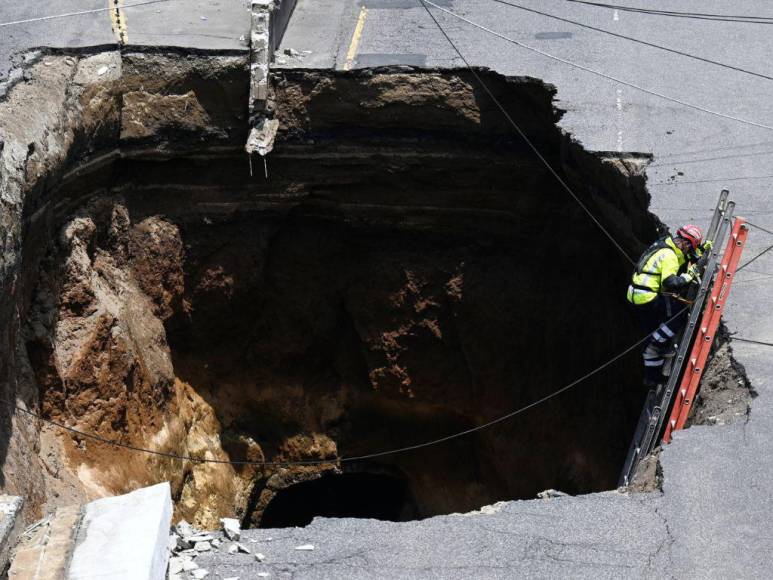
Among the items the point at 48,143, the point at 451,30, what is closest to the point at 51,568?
the point at 48,143

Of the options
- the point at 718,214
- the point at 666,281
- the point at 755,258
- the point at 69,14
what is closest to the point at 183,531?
the point at 666,281

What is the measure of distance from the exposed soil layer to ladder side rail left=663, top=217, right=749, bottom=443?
163 cm

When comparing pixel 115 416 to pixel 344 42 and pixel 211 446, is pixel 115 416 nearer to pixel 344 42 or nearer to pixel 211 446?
pixel 211 446

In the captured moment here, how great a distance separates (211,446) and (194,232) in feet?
10.4

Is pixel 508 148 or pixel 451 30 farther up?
pixel 451 30

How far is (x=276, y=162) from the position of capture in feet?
43.8

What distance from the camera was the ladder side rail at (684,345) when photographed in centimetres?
876

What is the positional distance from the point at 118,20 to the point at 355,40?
3123mm

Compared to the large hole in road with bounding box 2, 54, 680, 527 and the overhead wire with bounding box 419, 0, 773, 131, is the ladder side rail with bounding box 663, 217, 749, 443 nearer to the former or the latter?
the large hole in road with bounding box 2, 54, 680, 527

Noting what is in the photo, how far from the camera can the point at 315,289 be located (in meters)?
14.8

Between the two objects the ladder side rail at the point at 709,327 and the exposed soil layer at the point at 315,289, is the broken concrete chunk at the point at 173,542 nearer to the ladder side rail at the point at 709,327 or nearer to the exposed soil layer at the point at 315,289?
the exposed soil layer at the point at 315,289

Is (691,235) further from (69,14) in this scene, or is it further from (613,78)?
(69,14)

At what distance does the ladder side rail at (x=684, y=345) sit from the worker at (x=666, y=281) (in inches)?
8.2

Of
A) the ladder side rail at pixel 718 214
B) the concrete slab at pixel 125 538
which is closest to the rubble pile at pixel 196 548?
the concrete slab at pixel 125 538
